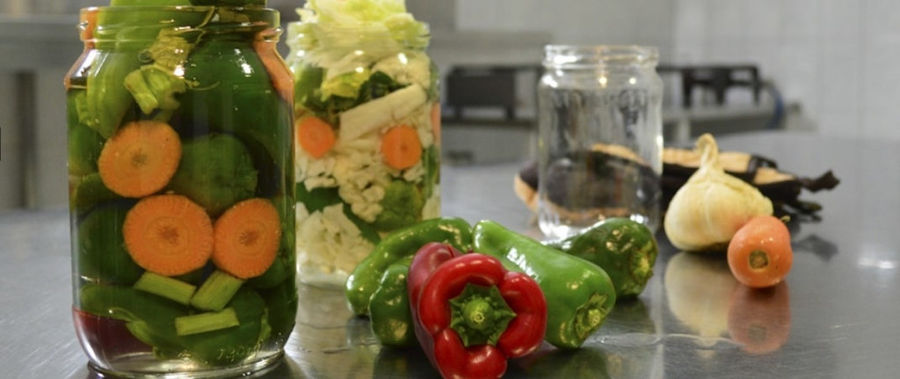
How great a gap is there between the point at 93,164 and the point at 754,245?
561 mm

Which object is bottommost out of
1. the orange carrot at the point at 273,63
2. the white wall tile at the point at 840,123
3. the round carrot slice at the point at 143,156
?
the white wall tile at the point at 840,123

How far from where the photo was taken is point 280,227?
70 centimetres

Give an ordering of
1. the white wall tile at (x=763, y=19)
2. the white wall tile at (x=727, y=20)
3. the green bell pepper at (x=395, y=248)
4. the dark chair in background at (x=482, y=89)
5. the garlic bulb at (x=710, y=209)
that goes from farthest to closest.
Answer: the white wall tile at (x=727, y=20) < the white wall tile at (x=763, y=19) < the dark chair in background at (x=482, y=89) < the garlic bulb at (x=710, y=209) < the green bell pepper at (x=395, y=248)

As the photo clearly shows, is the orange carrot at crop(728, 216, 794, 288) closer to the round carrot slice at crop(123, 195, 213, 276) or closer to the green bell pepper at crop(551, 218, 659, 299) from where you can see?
Result: the green bell pepper at crop(551, 218, 659, 299)

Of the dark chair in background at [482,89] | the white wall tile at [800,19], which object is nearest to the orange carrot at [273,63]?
the dark chair in background at [482,89]

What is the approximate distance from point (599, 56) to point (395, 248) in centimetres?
46

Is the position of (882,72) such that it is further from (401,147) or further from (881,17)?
(401,147)

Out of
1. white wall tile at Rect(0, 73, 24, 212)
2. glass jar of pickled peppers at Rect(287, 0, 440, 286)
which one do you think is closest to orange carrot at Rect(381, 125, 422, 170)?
glass jar of pickled peppers at Rect(287, 0, 440, 286)

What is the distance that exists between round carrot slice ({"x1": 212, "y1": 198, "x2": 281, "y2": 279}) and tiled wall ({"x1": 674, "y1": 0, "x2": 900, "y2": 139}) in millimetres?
3546

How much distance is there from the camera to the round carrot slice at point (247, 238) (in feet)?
2.16

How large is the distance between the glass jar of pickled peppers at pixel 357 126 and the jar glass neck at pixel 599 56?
11.9 inches

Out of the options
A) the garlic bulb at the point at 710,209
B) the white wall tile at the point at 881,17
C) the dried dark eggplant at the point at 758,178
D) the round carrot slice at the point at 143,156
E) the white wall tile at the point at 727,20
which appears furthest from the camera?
the white wall tile at the point at 727,20

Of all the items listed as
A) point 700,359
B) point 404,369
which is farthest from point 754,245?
point 404,369

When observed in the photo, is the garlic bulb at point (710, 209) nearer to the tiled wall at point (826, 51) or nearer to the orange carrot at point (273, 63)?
the orange carrot at point (273, 63)
